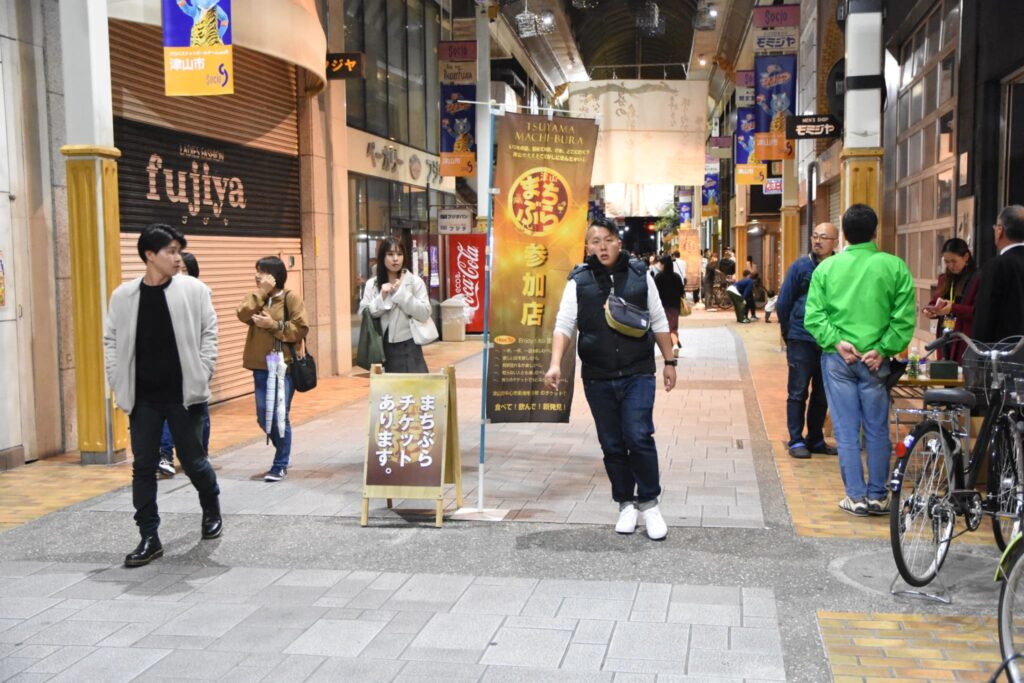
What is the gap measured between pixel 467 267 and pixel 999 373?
54.3 ft

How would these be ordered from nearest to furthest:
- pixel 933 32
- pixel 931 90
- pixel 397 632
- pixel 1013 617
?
pixel 1013 617 < pixel 397 632 < pixel 933 32 < pixel 931 90

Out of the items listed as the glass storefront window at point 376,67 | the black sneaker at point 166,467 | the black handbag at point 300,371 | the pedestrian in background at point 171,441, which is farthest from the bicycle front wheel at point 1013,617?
the glass storefront window at point 376,67

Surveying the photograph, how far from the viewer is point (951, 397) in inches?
193

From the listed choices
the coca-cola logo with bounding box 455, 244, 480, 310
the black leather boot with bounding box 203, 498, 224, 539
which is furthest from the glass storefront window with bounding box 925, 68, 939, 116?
the coca-cola logo with bounding box 455, 244, 480, 310

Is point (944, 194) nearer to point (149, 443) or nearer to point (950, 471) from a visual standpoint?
point (950, 471)

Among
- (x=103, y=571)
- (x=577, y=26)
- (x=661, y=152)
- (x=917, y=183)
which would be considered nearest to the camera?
(x=103, y=571)

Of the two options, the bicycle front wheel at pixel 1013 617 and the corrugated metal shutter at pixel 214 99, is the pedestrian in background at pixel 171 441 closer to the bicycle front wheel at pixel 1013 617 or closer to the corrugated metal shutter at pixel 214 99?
the corrugated metal shutter at pixel 214 99

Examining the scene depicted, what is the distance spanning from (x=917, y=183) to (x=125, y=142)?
9.11 metres

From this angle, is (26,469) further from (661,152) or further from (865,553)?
(661,152)

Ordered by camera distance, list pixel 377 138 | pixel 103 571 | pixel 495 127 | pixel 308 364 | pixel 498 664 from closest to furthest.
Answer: pixel 498 664 < pixel 103 571 < pixel 495 127 < pixel 308 364 < pixel 377 138

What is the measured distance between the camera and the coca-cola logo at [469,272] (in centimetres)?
2078

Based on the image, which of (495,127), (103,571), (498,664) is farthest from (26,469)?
(498,664)

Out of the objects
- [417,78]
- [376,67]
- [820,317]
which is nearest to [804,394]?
[820,317]

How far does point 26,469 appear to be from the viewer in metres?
8.44
